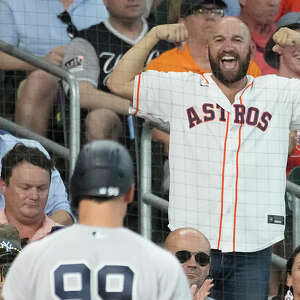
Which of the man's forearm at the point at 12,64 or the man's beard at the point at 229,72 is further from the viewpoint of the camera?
the man's forearm at the point at 12,64

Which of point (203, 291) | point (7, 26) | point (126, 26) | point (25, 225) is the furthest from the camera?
point (126, 26)

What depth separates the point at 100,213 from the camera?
3.26 meters

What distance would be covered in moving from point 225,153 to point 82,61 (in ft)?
4.27

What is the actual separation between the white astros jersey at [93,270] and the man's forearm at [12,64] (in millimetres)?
3278

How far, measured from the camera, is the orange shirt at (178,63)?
6418 mm

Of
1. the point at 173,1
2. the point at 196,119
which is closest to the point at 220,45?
the point at 196,119

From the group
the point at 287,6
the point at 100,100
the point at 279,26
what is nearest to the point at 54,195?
the point at 100,100

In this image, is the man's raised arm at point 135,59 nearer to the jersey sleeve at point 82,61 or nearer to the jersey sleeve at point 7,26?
the jersey sleeve at point 82,61

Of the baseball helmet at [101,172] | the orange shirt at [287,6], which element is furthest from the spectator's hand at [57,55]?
the baseball helmet at [101,172]

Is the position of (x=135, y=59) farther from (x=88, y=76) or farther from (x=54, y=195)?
(x=54, y=195)

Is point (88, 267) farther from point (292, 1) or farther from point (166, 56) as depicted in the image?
point (292, 1)

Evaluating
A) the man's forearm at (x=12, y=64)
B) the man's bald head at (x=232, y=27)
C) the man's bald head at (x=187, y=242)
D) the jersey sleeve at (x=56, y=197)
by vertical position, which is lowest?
the man's bald head at (x=187, y=242)

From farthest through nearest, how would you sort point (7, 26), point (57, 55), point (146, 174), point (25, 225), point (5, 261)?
point (57, 55) < point (7, 26) < point (146, 174) < point (25, 225) < point (5, 261)

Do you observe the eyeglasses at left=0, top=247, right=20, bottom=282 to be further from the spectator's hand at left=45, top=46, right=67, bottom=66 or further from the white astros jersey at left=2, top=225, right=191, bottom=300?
the spectator's hand at left=45, top=46, right=67, bottom=66
